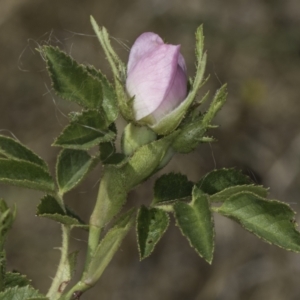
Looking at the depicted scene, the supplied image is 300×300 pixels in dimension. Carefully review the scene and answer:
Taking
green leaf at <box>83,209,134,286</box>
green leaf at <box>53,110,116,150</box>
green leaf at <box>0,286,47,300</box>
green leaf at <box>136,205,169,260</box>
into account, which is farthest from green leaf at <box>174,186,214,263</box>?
green leaf at <box>0,286,47,300</box>

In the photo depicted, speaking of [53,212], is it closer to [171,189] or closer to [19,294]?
[19,294]

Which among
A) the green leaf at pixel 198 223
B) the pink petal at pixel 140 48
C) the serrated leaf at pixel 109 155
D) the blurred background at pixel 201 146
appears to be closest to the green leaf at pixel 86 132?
the serrated leaf at pixel 109 155

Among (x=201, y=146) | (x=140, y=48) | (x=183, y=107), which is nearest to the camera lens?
(x=183, y=107)

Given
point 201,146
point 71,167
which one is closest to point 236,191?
point 71,167

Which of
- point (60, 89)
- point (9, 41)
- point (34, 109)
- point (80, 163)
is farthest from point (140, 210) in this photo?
point (9, 41)

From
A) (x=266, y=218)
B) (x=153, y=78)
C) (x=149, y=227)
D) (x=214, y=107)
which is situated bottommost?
(x=266, y=218)

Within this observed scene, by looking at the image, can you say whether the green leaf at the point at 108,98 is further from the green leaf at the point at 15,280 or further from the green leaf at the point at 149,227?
the green leaf at the point at 15,280
